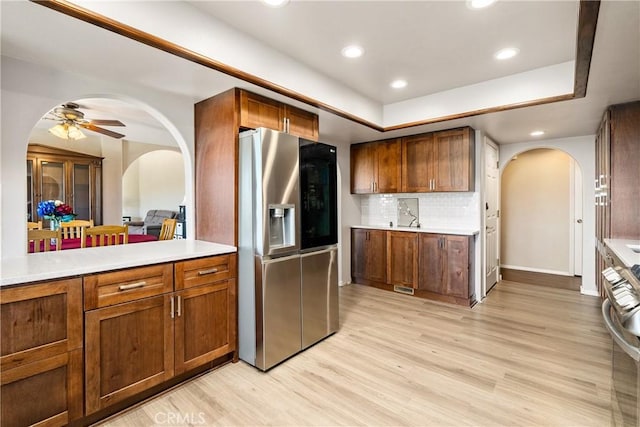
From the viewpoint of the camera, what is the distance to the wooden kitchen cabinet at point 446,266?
12.0ft

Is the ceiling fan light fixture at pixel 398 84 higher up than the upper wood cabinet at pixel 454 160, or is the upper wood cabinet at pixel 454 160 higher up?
the ceiling fan light fixture at pixel 398 84

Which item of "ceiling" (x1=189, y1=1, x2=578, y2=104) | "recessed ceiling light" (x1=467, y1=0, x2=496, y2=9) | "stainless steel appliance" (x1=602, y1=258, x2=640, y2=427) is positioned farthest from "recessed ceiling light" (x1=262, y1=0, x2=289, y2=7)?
"stainless steel appliance" (x1=602, y1=258, x2=640, y2=427)

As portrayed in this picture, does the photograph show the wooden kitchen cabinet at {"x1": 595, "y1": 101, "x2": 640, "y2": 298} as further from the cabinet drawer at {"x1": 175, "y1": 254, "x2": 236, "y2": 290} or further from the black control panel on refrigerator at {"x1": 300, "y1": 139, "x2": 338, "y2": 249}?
the cabinet drawer at {"x1": 175, "y1": 254, "x2": 236, "y2": 290}

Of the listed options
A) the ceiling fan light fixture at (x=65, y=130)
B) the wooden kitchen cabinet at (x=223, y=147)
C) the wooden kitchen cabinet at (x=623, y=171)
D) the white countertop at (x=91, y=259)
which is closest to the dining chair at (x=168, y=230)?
the wooden kitchen cabinet at (x=223, y=147)

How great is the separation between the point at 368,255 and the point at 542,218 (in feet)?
11.0

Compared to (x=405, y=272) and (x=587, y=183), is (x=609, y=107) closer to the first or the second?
(x=587, y=183)

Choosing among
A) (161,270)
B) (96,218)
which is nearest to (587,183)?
(161,270)

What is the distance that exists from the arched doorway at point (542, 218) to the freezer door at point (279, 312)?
4.12 meters

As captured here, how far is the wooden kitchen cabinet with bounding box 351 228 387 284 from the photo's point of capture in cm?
438

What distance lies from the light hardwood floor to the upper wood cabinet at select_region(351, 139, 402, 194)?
1971 mm

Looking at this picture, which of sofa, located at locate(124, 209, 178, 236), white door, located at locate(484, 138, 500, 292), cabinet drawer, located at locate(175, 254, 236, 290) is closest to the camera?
cabinet drawer, located at locate(175, 254, 236, 290)

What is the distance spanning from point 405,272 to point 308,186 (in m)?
2.22

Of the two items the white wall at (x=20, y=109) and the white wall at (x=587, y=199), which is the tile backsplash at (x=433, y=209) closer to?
the white wall at (x=587, y=199)

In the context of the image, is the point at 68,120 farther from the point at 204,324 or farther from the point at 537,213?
the point at 537,213
